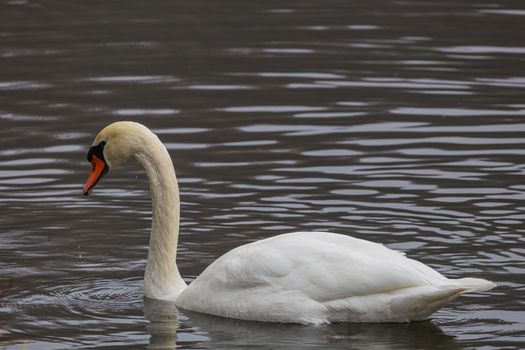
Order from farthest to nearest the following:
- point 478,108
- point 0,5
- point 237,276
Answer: point 0,5, point 478,108, point 237,276

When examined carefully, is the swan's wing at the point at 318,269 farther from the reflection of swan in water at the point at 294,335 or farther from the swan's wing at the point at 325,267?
the reflection of swan in water at the point at 294,335

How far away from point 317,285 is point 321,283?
0.03 meters

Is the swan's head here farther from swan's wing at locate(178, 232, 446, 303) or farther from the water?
swan's wing at locate(178, 232, 446, 303)

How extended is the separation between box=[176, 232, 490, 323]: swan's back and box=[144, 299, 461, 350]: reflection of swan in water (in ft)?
0.23

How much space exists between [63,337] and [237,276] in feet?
3.87

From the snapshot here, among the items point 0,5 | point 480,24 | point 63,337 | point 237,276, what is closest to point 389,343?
point 237,276

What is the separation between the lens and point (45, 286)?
34.7 feet

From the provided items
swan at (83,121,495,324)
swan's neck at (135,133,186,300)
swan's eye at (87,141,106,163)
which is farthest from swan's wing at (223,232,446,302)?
swan's eye at (87,141,106,163)

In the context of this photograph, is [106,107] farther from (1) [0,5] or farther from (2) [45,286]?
(1) [0,5]

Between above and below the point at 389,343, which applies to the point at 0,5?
above

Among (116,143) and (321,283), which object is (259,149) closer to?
(116,143)

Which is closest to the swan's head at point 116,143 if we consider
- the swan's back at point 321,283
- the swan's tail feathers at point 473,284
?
the swan's back at point 321,283

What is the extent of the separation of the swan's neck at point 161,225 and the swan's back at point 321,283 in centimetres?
50

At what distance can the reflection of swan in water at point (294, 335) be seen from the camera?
919cm
